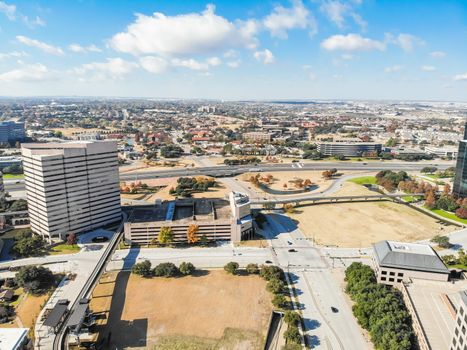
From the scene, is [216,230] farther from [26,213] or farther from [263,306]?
[26,213]

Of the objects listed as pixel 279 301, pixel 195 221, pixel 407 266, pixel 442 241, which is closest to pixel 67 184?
pixel 195 221

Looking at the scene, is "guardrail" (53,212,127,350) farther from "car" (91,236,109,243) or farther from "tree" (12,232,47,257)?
"tree" (12,232,47,257)

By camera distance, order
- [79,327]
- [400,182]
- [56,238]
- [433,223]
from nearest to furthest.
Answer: [79,327] → [56,238] → [433,223] → [400,182]

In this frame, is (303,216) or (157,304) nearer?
(157,304)

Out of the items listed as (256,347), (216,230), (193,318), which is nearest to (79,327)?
(193,318)

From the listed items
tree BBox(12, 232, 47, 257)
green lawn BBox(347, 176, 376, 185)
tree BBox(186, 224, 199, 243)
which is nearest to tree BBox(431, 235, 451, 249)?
green lawn BBox(347, 176, 376, 185)
